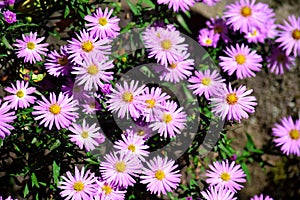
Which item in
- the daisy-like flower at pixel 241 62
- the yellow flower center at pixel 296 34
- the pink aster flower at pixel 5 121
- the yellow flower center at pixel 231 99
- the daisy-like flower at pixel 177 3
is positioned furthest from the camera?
the yellow flower center at pixel 296 34

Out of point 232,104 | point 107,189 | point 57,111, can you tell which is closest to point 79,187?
→ point 107,189

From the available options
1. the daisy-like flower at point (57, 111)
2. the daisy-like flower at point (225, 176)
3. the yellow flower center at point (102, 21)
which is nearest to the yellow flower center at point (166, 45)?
the yellow flower center at point (102, 21)

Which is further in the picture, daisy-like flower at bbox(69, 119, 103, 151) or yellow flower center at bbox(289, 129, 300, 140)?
yellow flower center at bbox(289, 129, 300, 140)

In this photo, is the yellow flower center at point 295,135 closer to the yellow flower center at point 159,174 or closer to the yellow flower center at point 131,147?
the yellow flower center at point 159,174

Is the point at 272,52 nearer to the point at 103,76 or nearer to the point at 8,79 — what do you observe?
the point at 103,76

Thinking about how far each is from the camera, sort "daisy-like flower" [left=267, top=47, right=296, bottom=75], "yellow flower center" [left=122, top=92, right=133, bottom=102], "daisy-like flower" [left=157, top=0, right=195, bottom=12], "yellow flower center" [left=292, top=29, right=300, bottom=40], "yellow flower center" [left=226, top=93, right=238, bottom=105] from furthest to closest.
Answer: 1. "daisy-like flower" [left=267, top=47, right=296, bottom=75]
2. "yellow flower center" [left=292, top=29, right=300, bottom=40]
3. "daisy-like flower" [left=157, top=0, right=195, bottom=12]
4. "yellow flower center" [left=226, top=93, right=238, bottom=105]
5. "yellow flower center" [left=122, top=92, right=133, bottom=102]

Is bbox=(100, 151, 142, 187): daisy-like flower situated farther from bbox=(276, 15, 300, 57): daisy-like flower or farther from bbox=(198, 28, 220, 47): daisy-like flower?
bbox=(276, 15, 300, 57): daisy-like flower

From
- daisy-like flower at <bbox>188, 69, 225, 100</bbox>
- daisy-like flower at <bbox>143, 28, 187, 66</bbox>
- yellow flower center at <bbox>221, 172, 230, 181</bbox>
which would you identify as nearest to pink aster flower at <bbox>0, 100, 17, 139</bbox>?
daisy-like flower at <bbox>143, 28, 187, 66</bbox>
